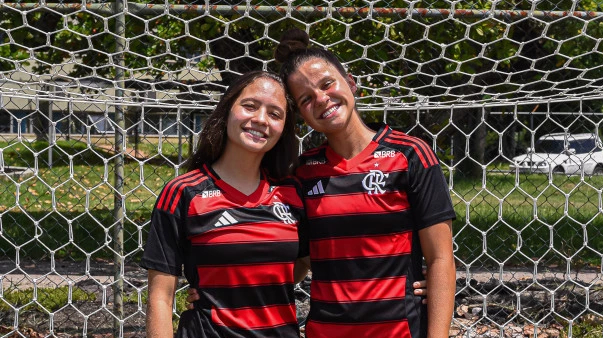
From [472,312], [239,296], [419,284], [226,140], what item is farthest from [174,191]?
[472,312]

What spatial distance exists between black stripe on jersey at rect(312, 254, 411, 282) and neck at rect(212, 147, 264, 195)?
1.17 feet

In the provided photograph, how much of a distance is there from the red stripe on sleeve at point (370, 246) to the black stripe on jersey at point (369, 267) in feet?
0.05

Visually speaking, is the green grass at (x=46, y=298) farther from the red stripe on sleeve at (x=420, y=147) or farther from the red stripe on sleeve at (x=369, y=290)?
the red stripe on sleeve at (x=420, y=147)

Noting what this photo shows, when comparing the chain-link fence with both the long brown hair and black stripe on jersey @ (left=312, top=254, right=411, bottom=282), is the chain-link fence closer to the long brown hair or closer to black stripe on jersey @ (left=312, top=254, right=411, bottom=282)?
the long brown hair

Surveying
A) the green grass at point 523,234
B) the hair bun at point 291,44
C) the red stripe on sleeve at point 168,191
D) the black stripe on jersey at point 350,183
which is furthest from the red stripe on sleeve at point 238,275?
the green grass at point 523,234

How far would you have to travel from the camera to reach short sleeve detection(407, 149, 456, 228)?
100 inches

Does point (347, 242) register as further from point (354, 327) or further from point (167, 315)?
point (167, 315)

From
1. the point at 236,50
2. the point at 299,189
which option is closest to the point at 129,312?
the point at 236,50

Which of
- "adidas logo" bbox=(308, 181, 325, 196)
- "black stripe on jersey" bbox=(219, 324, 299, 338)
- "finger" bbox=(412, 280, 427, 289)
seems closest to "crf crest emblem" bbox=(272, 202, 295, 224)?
"adidas logo" bbox=(308, 181, 325, 196)

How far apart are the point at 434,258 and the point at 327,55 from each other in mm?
738

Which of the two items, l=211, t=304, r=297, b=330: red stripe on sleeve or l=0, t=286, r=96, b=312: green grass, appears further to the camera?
l=0, t=286, r=96, b=312: green grass

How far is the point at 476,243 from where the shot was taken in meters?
8.02

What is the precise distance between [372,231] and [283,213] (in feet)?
0.93

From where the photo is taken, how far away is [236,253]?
8.04ft
